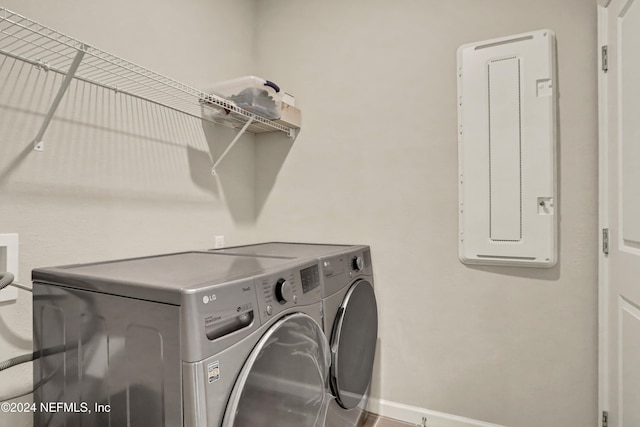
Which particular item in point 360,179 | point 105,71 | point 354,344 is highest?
point 105,71

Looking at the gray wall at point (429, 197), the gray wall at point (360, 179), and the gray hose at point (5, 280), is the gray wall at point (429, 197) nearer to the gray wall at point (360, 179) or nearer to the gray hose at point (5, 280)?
the gray wall at point (360, 179)

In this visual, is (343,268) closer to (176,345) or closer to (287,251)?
(287,251)

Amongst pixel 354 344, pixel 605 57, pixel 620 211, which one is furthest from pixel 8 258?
pixel 605 57

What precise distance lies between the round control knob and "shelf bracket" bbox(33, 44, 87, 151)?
2.96 ft

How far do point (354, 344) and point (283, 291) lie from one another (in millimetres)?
719

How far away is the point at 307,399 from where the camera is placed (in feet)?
3.79

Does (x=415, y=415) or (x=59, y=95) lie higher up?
(x=59, y=95)

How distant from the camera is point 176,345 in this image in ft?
2.45

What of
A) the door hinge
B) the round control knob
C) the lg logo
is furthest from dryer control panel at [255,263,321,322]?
the door hinge

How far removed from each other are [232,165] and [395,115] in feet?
3.33

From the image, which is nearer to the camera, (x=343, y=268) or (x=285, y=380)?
(x=285, y=380)

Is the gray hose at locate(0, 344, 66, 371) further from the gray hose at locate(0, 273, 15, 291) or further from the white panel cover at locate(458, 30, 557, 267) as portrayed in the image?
the white panel cover at locate(458, 30, 557, 267)

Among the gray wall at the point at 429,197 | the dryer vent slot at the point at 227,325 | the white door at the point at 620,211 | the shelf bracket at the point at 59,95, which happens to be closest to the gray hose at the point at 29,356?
the dryer vent slot at the point at 227,325

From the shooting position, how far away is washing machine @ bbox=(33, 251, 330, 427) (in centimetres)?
75
